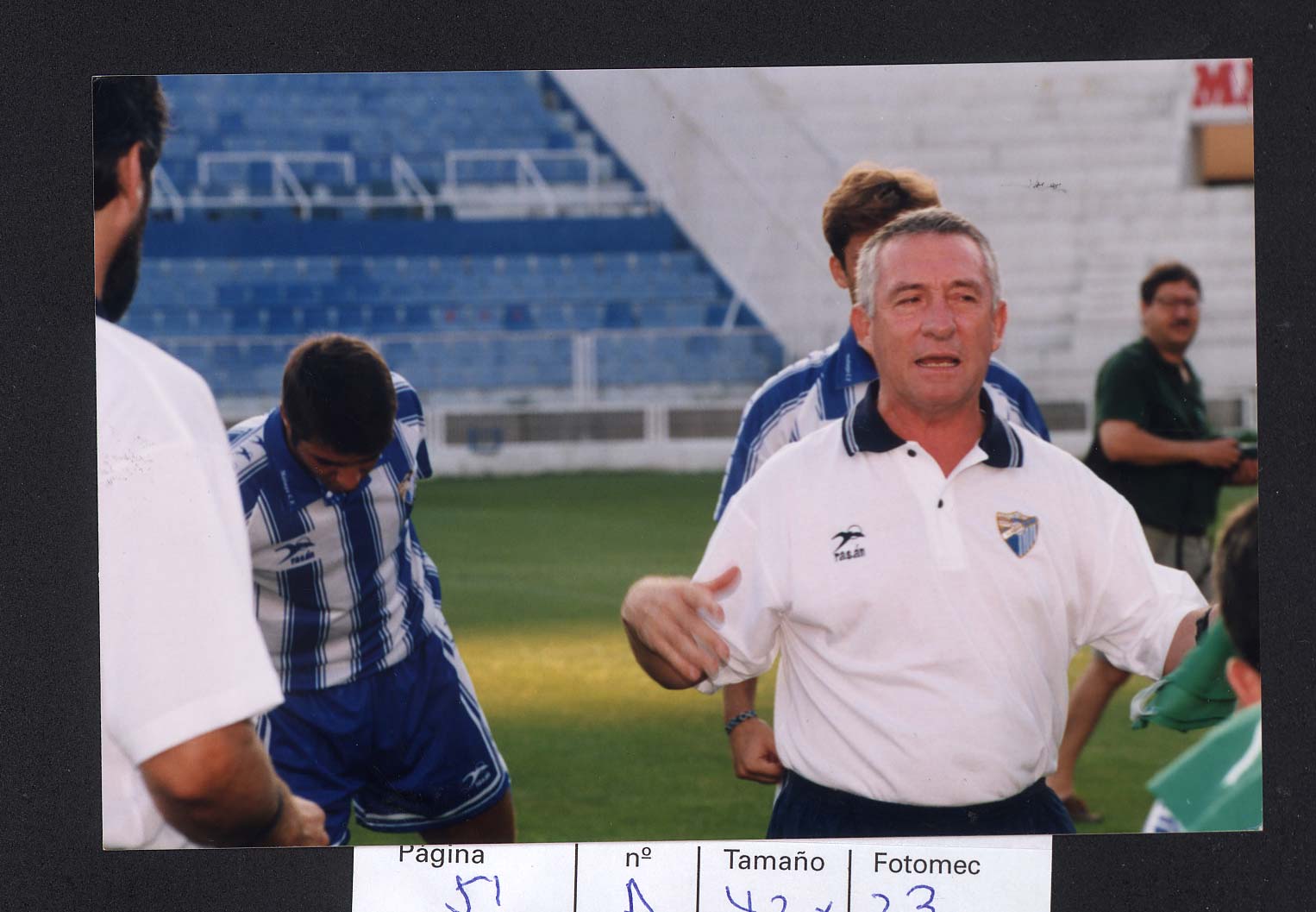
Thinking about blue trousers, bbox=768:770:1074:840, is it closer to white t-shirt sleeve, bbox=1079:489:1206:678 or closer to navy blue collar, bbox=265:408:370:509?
white t-shirt sleeve, bbox=1079:489:1206:678

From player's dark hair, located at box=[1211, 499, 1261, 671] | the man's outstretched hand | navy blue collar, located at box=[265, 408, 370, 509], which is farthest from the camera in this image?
navy blue collar, located at box=[265, 408, 370, 509]

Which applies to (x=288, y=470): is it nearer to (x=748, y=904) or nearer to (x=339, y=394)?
(x=339, y=394)

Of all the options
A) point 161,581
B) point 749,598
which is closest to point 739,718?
point 749,598

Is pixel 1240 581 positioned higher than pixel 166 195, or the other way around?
pixel 166 195

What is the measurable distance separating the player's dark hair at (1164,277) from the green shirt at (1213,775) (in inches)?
22.8

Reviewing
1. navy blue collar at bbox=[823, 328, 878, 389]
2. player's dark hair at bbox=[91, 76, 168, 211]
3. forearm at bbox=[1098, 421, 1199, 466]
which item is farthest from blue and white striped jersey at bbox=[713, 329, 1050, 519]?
player's dark hair at bbox=[91, 76, 168, 211]

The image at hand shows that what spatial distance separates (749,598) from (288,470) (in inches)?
25.0

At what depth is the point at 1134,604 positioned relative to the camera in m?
1.77

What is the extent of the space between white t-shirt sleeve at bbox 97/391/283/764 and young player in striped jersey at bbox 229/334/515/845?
11cm

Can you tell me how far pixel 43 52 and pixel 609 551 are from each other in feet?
3.43

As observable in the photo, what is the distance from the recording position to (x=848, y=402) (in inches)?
72.7

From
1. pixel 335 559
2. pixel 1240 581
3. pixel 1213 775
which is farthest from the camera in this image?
pixel 335 559

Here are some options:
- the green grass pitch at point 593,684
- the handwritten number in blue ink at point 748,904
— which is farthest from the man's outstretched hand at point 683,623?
the handwritten number in blue ink at point 748,904

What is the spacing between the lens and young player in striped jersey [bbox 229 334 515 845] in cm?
181
